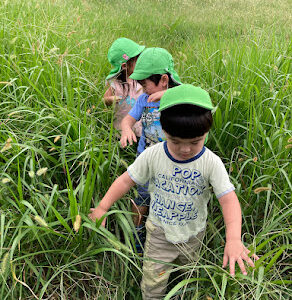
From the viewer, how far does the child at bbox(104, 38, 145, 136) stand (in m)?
2.50

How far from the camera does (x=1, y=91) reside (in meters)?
2.28

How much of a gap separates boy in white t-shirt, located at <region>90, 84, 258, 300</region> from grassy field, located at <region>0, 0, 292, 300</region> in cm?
10

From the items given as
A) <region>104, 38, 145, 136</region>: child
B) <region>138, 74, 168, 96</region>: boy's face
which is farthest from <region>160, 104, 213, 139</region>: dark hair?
<region>104, 38, 145, 136</region>: child

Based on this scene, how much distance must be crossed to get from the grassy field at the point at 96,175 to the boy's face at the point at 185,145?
38 cm

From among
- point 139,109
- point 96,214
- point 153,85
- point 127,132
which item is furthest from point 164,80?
point 96,214

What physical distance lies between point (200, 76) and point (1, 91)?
5.09 ft

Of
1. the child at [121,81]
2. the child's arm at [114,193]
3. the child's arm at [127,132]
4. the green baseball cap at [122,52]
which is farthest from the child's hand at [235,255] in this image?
the green baseball cap at [122,52]

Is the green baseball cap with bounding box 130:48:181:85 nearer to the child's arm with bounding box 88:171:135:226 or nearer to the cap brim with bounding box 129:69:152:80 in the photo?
the cap brim with bounding box 129:69:152:80

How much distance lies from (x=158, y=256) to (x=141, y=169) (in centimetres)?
49

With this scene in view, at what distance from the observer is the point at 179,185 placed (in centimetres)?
151

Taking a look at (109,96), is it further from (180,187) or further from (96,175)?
(180,187)

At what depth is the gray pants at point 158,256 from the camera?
5.39ft

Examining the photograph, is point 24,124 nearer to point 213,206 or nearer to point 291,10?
point 213,206

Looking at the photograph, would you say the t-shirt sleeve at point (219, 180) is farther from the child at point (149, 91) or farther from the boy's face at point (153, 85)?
the boy's face at point (153, 85)
